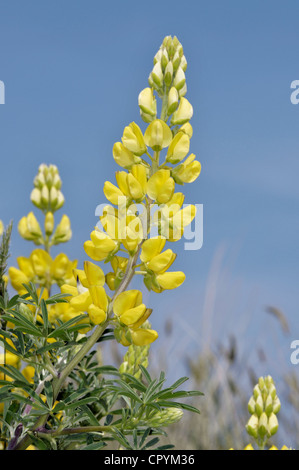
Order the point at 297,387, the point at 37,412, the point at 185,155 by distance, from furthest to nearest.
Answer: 1. the point at 297,387
2. the point at 185,155
3. the point at 37,412

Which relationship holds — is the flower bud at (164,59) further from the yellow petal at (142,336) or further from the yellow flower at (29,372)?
the yellow flower at (29,372)

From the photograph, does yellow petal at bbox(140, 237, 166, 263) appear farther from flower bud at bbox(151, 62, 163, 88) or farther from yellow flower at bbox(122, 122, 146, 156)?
flower bud at bbox(151, 62, 163, 88)

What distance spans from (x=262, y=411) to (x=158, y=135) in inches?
39.5

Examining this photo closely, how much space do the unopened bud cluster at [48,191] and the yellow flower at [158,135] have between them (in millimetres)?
1101

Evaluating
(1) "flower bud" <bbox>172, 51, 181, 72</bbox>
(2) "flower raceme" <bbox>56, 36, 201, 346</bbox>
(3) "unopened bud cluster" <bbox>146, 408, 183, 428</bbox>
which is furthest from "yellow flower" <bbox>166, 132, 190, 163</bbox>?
(3) "unopened bud cluster" <bbox>146, 408, 183, 428</bbox>

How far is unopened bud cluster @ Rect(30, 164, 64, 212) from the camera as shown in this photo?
233 cm

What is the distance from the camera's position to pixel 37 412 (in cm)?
118

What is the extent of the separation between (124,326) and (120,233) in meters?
0.18

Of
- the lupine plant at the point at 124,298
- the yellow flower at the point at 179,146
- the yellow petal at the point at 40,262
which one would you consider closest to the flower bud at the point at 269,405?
the lupine plant at the point at 124,298

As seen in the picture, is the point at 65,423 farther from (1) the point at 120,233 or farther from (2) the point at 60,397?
(1) the point at 120,233

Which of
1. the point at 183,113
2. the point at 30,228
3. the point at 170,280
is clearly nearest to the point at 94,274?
the point at 170,280

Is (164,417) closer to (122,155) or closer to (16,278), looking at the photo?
(122,155)

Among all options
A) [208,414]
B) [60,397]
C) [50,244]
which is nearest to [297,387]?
[208,414]
